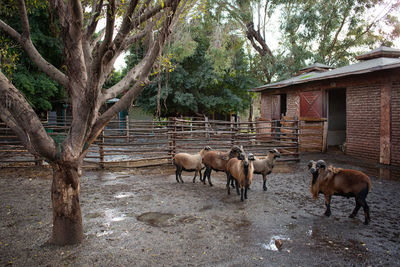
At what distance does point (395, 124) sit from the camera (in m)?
9.87

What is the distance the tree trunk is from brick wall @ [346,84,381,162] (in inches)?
426

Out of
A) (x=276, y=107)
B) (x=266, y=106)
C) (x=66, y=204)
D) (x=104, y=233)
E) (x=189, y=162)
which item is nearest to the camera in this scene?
(x=66, y=204)

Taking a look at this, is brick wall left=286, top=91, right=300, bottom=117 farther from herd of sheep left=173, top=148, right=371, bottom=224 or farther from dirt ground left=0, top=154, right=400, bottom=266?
herd of sheep left=173, top=148, right=371, bottom=224

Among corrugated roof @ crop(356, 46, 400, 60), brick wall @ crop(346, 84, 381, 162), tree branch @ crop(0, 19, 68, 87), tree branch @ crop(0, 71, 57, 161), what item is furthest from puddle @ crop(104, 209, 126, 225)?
corrugated roof @ crop(356, 46, 400, 60)

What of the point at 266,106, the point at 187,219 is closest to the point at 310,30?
the point at 266,106

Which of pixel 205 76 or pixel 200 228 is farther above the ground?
pixel 205 76

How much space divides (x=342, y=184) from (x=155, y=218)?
3298 mm

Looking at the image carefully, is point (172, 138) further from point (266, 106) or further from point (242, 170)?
point (266, 106)

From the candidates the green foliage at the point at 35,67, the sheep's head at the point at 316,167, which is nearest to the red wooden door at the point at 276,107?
the sheep's head at the point at 316,167

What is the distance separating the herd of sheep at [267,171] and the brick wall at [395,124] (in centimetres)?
538

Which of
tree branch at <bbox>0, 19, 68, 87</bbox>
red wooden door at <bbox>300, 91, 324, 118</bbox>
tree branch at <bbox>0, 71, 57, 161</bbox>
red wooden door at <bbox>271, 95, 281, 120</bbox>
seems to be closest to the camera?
tree branch at <bbox>0, 71, 57, 161</bbox>

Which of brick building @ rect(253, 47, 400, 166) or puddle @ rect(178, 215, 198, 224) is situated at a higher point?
brick building @ rect(253, 47, 400, 166)

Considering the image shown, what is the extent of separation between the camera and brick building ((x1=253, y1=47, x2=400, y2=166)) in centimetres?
992

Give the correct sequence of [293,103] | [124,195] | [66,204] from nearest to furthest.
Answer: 1. [66,204]
2. [124,195]
3. [293,103]
